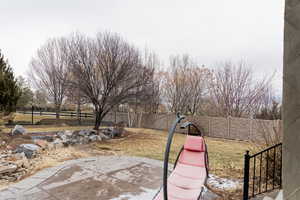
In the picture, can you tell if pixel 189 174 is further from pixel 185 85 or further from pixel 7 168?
pixel 185 85

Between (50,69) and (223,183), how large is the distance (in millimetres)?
17863

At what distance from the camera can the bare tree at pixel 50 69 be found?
53.1 ft

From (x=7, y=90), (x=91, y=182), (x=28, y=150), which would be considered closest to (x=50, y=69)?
(x=7, y=90)

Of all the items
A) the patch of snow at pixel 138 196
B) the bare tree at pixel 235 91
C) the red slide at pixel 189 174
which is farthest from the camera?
the bare tree at pixel 235 91

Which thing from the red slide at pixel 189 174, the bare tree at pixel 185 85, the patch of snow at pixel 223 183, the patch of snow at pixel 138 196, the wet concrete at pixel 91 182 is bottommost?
the wet concrete at pixel 91 182

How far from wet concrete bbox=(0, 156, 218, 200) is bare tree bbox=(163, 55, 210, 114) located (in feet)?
34.8

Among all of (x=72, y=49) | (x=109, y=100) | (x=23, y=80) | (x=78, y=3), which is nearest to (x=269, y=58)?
(x=109, y=100)

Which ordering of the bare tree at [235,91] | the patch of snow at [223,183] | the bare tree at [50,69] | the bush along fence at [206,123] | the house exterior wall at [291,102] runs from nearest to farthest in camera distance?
the house exterior wall at [291,102] → the patch of snow at [223,183] → the bush along fence at [206,123] → the bare tree at [235,91] → the bare tree at [50,69]

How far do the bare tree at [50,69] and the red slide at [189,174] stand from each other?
15.2 meters

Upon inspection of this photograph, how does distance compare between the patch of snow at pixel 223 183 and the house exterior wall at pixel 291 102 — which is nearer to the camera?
the house exterior wall at pixel 291 102

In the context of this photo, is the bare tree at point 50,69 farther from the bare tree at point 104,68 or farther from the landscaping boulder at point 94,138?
the landscaping boulder at point 94,138

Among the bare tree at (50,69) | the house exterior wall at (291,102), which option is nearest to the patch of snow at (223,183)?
the house exterior wall at (291,102)

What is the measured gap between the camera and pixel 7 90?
7.81m

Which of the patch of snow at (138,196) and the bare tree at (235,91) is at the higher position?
the bare tree at (235,91)
